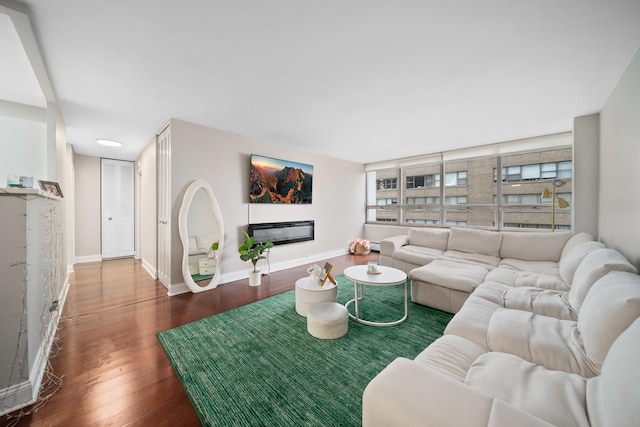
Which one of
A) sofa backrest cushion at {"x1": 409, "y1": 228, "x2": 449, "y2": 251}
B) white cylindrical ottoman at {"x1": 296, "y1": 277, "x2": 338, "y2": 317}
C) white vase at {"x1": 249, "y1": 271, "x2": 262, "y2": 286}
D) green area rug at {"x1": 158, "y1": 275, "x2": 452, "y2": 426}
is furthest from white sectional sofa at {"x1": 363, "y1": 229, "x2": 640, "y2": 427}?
white vase at {"x1": 249, "y1": 271, "x2": 262, "y2": 286}

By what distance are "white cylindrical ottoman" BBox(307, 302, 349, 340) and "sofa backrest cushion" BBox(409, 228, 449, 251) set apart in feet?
8.67

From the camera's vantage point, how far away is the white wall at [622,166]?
1.92 meters

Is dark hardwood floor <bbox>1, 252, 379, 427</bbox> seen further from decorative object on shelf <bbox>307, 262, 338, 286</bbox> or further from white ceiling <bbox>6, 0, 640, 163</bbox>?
white ceiling <bbox>6, 0, 640, 163</bbox>

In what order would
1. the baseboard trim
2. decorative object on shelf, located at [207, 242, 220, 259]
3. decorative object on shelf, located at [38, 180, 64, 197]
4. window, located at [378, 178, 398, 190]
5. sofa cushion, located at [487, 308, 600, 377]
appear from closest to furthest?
sofa cushion, located at [487, 308, 600, 377] < decorative object on shelf, located at [38, 180, 64, 197] < decorative object on shelf, located at [207, 242, 220, 259] < the baseboard trim < window, located at [378, 178, 398, 190]

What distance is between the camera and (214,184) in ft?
12.1

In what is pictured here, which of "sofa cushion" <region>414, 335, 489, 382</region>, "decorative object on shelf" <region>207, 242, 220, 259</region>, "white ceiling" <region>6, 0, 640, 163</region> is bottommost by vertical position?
"sofa cushion" <region>414, 335, 489, 382</region>

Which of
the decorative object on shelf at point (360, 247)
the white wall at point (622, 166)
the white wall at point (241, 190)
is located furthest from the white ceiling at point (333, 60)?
the decorative object on shelf at point (360, 247)

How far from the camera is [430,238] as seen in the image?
424 cm

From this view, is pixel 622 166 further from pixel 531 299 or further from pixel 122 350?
pixel 122 350

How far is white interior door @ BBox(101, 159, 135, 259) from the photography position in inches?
207

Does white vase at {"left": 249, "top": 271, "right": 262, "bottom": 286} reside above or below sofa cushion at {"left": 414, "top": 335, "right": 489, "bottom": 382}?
below

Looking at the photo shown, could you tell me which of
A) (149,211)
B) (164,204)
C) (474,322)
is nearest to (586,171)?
(474,322)

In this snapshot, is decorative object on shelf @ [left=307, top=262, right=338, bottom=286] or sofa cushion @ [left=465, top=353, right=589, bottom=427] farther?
decorative object on shelf @ [left=307, top=262, right=338, bottom=286]

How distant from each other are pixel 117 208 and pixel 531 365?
7186 mm
